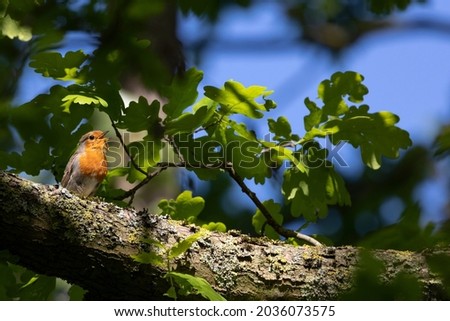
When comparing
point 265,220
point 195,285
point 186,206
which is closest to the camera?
point 195,285

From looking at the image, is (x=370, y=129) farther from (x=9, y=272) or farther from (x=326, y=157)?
(x=9, y=272)

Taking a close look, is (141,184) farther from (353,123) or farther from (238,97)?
(353,123)

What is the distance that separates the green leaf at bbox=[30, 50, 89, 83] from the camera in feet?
10.9

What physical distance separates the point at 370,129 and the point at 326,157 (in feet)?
0.93

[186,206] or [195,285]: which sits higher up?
[186,206]

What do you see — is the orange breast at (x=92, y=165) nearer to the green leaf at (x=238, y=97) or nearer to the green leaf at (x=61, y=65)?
the green leaf at (x=61, y=65)

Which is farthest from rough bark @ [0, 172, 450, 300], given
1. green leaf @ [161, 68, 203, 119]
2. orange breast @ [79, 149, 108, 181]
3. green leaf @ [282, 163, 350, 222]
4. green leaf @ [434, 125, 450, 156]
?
orange breast @ [79, 149, 108, 181]

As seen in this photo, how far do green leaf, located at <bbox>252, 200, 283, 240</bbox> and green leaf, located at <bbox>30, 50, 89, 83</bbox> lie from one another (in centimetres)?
130

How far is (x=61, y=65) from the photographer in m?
3.39

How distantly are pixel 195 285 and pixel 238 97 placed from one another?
1.13 m

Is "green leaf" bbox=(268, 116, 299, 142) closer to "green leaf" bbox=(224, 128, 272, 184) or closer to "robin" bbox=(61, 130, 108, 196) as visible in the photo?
"green leaf" bbox=(224, 128, 272, 184)

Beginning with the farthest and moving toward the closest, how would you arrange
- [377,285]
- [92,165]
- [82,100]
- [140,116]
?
[92,165] < [140,116] < [82,100] < [377,285]

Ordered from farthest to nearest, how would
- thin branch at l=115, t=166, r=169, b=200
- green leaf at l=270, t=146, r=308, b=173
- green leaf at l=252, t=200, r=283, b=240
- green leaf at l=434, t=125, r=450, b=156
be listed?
green leaf at l=252, t=200, r=283, b=240 → thin branch at l=115, t=166, r=169, b=200 → green leaf at l=270, t=146, r=308, b=173 → green leaf at l=434, t=125, r=450, b=156

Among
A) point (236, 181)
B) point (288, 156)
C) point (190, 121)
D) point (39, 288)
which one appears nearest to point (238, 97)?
point (190, 121)
